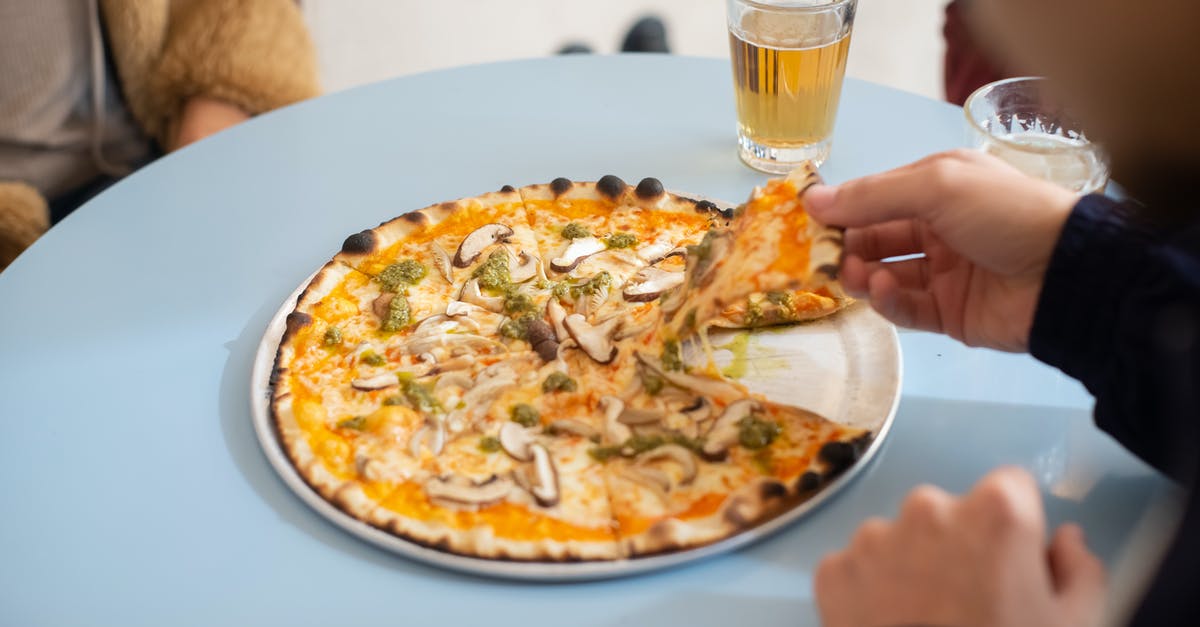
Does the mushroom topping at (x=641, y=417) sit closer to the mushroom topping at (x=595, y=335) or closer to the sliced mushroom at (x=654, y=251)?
the mushroom topping at (x=595, y=335)

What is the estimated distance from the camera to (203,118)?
8.93ft

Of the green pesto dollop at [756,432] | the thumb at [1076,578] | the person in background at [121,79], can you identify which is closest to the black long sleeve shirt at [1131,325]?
the thumb at [1076,578]

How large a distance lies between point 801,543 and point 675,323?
0.39 metres

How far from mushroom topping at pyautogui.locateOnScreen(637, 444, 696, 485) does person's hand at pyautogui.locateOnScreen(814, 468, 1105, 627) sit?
0.99ft

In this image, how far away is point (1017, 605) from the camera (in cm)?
107

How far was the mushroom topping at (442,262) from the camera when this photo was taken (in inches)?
74.2

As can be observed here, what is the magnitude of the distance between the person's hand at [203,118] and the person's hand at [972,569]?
2.09 m

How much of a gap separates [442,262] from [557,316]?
11.0 inches

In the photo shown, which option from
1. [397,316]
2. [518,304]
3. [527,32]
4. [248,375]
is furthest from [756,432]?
[527,32]

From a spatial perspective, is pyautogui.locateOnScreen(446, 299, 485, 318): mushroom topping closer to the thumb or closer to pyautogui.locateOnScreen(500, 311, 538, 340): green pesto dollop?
pyautogui.locateOnScreen(500, 311, 538, 340): green pesto dollop

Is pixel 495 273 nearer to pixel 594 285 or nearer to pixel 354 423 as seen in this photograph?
pixel 594 285

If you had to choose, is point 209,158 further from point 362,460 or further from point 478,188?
point 362,460

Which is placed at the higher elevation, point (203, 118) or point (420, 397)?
point (420, 397)

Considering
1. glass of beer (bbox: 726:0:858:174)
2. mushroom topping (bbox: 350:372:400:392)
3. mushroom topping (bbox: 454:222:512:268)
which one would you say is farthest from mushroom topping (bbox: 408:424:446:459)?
glass of beer (bbox: 726:0:858:174)
